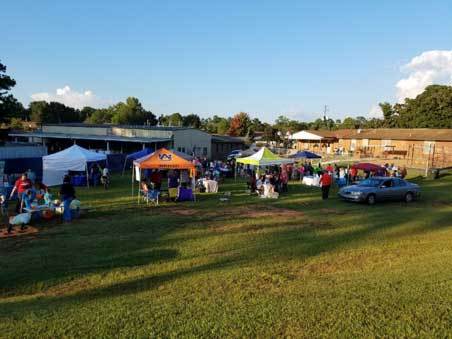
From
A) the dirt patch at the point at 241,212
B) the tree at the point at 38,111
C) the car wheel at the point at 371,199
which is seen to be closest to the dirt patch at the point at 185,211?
the dirt patch at the point at 241,212

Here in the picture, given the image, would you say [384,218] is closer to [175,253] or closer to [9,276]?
[175,253]

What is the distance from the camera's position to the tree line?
68125mm

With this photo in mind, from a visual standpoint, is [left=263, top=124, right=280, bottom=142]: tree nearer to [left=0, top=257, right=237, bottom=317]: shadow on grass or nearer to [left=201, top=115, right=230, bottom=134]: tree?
[left=201, top=115, right=230, bottom=134]: tree

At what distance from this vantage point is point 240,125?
9138 centimetres

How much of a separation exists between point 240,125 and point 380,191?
242 feet

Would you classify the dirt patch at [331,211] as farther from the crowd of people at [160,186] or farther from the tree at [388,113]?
the tree at [388,113]

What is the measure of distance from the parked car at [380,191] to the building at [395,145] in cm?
2457

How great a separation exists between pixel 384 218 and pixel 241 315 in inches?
438

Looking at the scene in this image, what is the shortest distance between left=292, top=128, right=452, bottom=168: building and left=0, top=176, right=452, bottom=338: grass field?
34.3m

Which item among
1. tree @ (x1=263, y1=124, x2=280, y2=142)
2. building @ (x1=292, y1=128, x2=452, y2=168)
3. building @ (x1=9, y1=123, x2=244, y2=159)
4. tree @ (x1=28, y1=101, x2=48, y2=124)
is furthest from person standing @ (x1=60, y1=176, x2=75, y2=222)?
tree @ (x1=28, y1=101, x2=48, y2=124)

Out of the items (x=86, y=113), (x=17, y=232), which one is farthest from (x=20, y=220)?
(x=86, y=113)

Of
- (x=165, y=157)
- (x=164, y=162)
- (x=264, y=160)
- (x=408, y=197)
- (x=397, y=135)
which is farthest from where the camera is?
(x=397, y=135)

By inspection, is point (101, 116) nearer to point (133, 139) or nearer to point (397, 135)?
point (133, 139)

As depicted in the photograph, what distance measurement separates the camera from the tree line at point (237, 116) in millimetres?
68125
